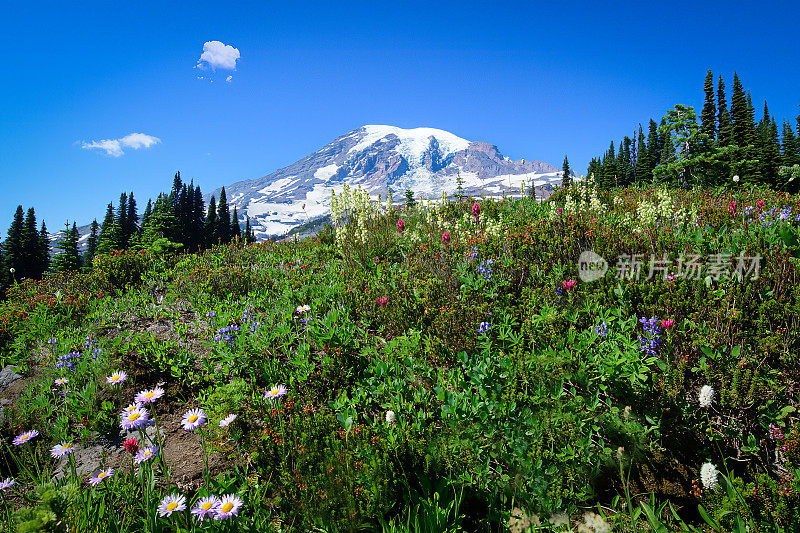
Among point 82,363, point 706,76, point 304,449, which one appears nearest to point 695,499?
point 304,449

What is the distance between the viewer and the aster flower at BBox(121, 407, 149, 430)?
238 cm

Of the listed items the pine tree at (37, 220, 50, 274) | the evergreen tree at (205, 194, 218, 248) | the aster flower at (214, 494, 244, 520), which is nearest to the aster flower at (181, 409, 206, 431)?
the aster flower at (214, 494, 244, 520)

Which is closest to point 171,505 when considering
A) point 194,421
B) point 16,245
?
point 194,421

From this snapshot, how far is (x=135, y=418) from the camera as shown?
8.26 ft

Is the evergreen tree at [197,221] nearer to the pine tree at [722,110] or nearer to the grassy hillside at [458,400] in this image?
the grassy hillside at [458,400]

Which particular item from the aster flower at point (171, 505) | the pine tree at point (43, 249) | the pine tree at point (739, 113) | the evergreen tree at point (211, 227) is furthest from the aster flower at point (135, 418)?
the evergreen tree at point (211, 227)

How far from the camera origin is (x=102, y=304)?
6.21m

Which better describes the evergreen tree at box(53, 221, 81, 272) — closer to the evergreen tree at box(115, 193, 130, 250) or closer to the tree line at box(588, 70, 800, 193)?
the evergreen tree at box(115, 193, 130, 250)

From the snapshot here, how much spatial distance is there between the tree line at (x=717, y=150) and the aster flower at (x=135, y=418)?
11985 mm

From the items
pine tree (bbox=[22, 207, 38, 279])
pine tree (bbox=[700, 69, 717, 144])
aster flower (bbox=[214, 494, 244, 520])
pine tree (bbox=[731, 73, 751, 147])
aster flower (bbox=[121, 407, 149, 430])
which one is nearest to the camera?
aster flower (bbox=[214, 494, 244, 520])

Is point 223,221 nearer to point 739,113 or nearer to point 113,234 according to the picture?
point 113,234

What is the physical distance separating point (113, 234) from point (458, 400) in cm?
6008

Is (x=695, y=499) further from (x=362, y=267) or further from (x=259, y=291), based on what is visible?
(x=259, y=291)

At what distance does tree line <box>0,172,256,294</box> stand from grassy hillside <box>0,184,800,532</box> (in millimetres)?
19300
